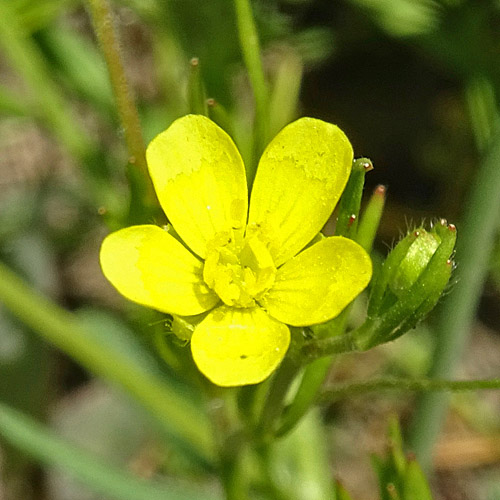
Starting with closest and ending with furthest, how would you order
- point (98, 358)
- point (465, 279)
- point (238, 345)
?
point (238, 345) < point (465, 279) < point (98, 358)

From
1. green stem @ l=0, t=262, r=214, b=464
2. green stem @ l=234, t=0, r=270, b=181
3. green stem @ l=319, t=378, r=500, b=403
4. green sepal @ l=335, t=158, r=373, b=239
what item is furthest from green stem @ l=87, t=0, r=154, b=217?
green stem @ l=0, t=262, r=214, b=464

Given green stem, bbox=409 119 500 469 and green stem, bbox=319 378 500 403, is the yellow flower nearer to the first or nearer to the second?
green stem, bbox=319 378 500 403

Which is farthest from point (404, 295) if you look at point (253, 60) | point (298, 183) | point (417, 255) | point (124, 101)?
point (124, 101)

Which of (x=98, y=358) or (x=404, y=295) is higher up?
(x=404, y=295)

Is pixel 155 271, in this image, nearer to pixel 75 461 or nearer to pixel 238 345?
pixel 238 345

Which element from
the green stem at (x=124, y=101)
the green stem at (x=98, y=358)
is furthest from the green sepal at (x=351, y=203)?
the green stem at (x=98, y=358)

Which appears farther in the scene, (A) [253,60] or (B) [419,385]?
(A) [253,60]

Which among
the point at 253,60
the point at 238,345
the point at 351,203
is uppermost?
the point at 253,60
